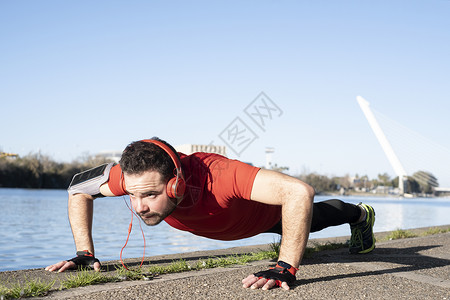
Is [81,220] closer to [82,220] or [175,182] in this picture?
[82,220]

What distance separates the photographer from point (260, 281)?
Result: 2082 mm

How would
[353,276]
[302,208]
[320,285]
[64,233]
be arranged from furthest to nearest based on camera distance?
[64,233] → [353,276] → [320,285] → [302,208]

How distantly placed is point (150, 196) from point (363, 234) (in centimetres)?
198

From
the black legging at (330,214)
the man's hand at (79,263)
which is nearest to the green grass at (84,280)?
the man's hand at (79,263)

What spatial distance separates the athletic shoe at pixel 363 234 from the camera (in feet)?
10.4

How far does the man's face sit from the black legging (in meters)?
0.92

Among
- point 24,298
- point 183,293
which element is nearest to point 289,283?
point 183,293

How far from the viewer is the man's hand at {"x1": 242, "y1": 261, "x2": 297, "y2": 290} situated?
2.07 m

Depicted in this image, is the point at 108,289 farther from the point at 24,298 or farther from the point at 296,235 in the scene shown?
the point at 296,235

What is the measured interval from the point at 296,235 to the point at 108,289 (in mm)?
976

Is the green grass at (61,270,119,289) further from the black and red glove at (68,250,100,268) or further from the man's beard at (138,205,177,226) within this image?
the man's beard at (138,205,177,226)

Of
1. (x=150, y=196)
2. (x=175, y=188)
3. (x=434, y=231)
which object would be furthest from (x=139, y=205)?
(x=434, y=231)

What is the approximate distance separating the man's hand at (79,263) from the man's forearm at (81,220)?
5cm

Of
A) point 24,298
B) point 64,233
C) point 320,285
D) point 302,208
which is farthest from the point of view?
point 64,233
